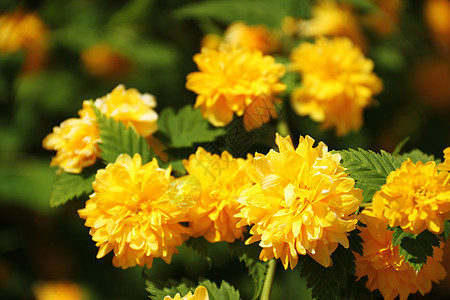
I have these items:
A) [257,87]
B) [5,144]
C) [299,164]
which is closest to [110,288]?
[5,144]

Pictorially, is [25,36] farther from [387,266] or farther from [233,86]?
[387,266]

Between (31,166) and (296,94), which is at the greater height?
(296,94)

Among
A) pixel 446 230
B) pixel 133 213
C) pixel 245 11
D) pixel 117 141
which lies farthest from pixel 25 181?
pixel 446 230

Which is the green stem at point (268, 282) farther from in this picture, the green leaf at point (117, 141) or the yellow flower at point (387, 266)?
the green leaf at point (117, 141)

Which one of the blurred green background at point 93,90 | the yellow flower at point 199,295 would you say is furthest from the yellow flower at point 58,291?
the yellow flower at point 199,295

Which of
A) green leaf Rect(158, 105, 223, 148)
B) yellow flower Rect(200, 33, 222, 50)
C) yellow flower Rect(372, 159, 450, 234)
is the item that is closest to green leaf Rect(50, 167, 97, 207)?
green leaf Rect(158, 105, 223, 148)

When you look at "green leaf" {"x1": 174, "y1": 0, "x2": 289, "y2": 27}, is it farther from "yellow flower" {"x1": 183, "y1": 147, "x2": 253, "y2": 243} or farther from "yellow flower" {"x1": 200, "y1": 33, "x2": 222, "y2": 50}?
"yellow flower" {"x1": 183, "y1": 147, "x2": 253, "y2": 243}

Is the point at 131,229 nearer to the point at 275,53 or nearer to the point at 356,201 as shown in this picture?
the point at 356,201
